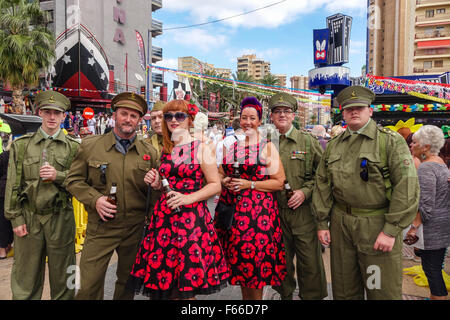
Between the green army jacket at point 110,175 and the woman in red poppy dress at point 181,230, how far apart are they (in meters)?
0.27

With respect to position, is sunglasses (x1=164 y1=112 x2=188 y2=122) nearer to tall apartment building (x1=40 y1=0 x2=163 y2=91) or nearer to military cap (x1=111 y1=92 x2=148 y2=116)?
military cap (x1=111 y1=92 x2=148 y2=116)

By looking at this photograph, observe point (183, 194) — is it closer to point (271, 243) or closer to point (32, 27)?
point (271, 243)

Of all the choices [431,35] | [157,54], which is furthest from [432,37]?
[157,54]

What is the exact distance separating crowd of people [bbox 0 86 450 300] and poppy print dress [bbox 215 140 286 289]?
10mm

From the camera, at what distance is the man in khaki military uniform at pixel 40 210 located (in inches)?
118

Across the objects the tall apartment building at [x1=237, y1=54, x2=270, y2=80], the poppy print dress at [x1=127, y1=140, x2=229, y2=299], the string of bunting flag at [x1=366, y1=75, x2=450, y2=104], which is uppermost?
the tall apartment building at [x1=237, y1=54, x2=270, y2=80]

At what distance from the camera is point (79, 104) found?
29.8 metres

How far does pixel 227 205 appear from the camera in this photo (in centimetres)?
302

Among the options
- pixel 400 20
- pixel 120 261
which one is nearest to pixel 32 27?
pixel 120 261

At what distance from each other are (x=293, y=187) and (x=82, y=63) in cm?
3056

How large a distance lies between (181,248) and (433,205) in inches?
106

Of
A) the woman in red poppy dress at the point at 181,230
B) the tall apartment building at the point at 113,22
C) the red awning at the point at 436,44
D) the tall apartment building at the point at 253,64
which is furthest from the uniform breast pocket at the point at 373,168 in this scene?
the tall apartment building at the point at 253,64

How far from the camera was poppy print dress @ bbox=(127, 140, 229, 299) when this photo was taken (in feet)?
8.05

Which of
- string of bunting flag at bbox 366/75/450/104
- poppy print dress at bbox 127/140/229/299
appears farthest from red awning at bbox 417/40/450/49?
poppy print dress at bbox 127/140/229/299
